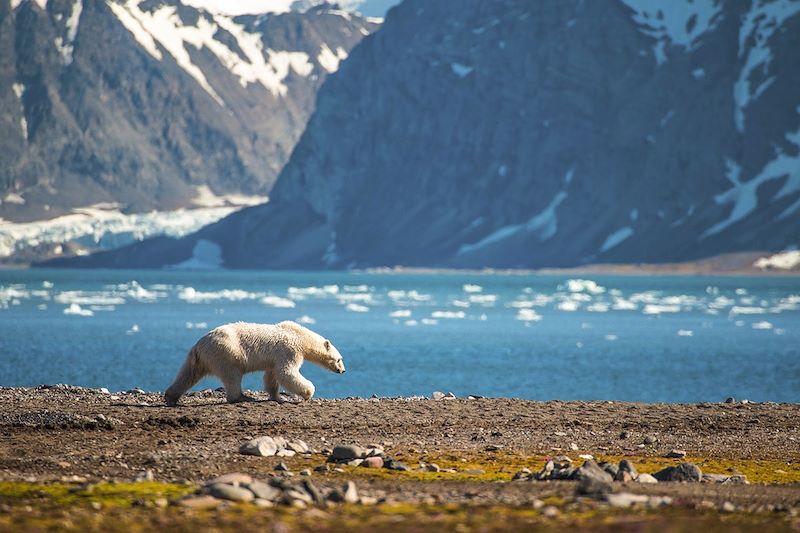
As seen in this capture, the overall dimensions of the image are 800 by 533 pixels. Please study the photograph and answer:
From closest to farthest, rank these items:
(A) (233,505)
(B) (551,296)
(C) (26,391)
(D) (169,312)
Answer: (A) (233,505), (C) (26,391), (D) (169,312), (B) (551,296)

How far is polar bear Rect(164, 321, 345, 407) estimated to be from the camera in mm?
29094

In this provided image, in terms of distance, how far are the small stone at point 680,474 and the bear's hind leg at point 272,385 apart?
1101 cm

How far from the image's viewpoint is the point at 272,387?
30.2 metres

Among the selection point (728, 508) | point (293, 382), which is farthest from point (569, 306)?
point (728, 508)

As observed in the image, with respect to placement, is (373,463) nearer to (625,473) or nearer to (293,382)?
(625,473)

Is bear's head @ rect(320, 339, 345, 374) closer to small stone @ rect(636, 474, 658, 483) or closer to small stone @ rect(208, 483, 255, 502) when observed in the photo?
small stone @ rect(636, 474, 658, 483)

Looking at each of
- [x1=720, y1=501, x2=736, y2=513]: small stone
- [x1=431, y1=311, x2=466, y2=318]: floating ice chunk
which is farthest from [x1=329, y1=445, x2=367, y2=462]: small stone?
[x1=431, y1=311, x2=466, y2=318]: floating ice chunk

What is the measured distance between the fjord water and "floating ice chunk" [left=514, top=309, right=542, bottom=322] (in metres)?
0.16

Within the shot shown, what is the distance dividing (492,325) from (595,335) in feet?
40.6

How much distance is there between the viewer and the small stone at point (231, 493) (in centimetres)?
1672

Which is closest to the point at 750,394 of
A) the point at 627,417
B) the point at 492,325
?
the point at 627,417

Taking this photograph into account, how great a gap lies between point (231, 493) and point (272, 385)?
13441 millimetres

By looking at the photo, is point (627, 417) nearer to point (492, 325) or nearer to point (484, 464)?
point (484, 464)

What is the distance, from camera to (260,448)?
73.6 ft
